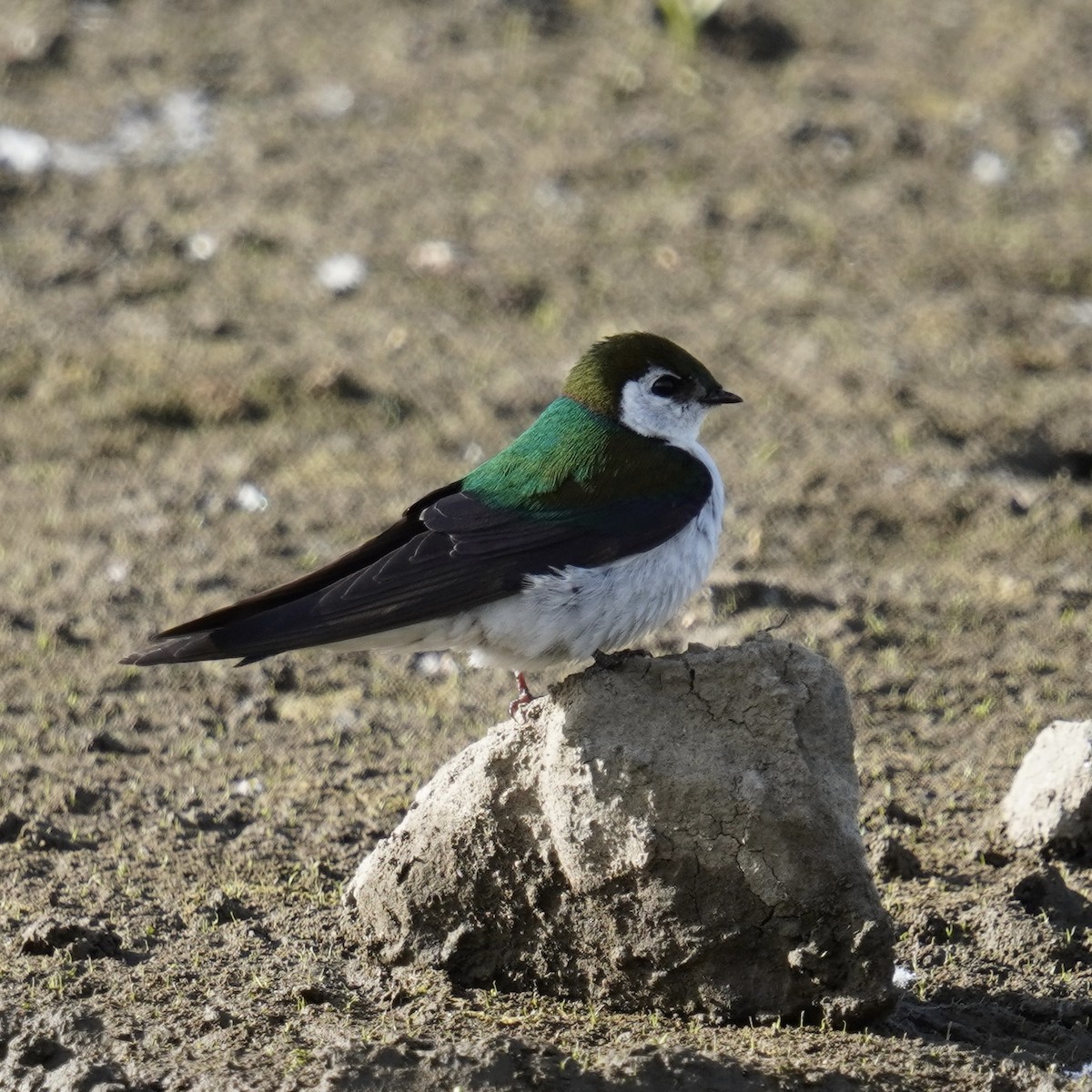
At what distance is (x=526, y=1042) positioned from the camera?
4.71 m

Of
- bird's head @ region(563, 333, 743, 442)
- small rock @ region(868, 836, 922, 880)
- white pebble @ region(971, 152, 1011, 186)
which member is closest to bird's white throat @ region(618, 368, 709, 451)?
bird's head @ region(563, 333, 743, 442)

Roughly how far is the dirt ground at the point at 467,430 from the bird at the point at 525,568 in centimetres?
96

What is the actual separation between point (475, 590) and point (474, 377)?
16.1 ft

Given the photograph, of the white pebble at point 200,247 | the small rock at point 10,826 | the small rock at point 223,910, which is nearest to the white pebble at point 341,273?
the white pebble at point 200,247

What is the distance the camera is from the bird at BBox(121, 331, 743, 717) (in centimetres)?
523

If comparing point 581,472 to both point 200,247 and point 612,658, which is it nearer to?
point 612,658

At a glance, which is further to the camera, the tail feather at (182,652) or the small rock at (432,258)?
the small rock at (432,258)

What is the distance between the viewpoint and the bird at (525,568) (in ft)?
17.2

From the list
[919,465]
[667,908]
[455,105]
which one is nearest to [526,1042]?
[667,908]

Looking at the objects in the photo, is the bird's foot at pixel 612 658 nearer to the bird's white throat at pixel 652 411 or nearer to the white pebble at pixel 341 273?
the bird's white throat at pixel 652 411

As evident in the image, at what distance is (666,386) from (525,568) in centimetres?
93

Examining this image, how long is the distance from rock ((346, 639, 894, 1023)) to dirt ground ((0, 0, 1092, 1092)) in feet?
0.43

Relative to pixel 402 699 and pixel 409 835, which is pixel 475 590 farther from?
pixel 402 699

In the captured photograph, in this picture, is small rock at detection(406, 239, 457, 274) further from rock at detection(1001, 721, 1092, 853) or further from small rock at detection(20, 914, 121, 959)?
small rock at detection(20, 914, 121, 959)
